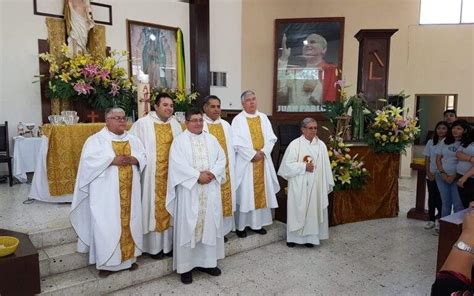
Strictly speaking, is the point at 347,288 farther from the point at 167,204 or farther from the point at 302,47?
the point at 302,47

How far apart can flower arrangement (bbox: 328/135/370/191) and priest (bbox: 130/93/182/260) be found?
243cm

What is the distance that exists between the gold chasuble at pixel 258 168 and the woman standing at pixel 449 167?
2.28 metres

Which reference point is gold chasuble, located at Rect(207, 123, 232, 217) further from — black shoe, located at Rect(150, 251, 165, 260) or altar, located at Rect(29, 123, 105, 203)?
altar, located at Rect(29, 123, 105, 203)

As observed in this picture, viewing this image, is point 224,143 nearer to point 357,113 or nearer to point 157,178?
point 157,178

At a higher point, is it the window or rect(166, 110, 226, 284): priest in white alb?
the window

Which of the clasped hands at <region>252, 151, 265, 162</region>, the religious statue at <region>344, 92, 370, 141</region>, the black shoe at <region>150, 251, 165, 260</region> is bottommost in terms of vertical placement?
the black shoe at <region>150, 251, 165, 260</region>

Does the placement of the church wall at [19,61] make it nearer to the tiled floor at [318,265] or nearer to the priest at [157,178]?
the tiled floor at [318,265]

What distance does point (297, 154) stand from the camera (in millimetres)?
4508

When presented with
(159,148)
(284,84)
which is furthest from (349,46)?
(159,148)

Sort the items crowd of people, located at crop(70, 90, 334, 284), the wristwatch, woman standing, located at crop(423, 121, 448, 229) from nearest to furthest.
Result: the wristwatch
crowd of people, located at crop(70, 90, 334, 284)
woman standing, located at crop(423, 121, 448, 229)

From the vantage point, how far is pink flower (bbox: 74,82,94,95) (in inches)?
202

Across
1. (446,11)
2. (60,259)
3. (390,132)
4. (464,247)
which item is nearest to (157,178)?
(60,259)

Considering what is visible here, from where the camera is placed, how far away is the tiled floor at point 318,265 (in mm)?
3521

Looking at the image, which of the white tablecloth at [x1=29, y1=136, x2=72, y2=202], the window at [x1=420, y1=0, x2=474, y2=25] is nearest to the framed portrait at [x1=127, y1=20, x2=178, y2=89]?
the white tablecloth at [x1=29, y1=136, x2=72, y2=202]
